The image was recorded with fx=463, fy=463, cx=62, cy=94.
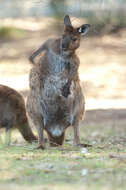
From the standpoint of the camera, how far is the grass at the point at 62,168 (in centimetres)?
385

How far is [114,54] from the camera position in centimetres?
1606

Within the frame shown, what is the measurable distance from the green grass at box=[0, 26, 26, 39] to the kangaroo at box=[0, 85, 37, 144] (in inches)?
460

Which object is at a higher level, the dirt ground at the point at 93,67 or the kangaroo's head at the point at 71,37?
the kangaroo's head at the point at 71,37

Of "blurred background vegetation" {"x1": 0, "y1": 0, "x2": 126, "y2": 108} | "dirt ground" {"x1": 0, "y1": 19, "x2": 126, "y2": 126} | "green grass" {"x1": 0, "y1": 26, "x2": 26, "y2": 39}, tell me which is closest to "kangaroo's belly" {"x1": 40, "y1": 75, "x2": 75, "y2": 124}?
"dirt ground" {"x1": 0, "y1": 19, "x2": 126, "y2": 126}

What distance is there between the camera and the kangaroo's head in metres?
6.20

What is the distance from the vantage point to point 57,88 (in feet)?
20.6

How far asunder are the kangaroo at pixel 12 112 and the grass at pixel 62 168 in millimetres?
604

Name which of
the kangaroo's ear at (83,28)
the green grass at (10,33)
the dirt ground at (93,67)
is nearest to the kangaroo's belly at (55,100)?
the kangaroo's ear at (83,28)

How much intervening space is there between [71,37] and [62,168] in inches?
88.6

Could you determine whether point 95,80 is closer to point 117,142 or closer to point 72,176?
point 117,142

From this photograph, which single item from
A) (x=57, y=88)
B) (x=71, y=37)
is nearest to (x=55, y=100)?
(x=57, y=88)

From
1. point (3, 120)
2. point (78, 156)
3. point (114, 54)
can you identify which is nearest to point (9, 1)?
point (114, 54)

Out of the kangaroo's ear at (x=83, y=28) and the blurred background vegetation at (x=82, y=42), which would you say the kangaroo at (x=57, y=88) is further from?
the blurred background vegetation at (x=82, y=42)

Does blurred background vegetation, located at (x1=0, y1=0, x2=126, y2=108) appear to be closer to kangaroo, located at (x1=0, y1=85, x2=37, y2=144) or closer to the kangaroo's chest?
kangaroo, located at (x1=0, y1=85, x2=37, y2=144)
